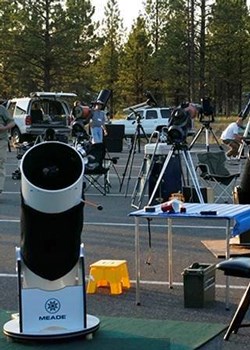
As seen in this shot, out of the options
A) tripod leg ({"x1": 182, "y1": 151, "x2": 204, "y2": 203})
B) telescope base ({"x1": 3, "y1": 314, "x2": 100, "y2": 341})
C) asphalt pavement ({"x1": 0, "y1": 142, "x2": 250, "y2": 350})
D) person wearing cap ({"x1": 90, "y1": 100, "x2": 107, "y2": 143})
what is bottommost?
asphalt pavement ({"x1": 0, "y1": 142, "x2": 250, "y2": 350})

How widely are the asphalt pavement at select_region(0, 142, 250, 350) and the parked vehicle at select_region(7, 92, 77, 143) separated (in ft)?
43.7

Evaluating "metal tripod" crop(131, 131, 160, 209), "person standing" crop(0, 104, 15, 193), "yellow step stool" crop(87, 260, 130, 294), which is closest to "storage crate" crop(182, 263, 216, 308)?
"yellow step stool" crop(87, 260, 130, 294)

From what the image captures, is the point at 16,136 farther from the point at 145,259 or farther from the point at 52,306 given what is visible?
the point at 52,306

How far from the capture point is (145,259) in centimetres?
802

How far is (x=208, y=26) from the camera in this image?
48.7 m

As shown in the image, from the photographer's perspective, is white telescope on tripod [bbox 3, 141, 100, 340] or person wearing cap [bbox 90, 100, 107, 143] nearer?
white telescope on tripod [bbox 3, 141, 100, 340]

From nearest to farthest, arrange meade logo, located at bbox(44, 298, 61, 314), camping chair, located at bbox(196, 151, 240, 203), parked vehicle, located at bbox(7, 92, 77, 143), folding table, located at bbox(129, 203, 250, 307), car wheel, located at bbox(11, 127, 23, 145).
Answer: meade logo, located at bbox(44, 298, 61, 314), folding table, located at bbox(129, 203, 250, 307), camping chair, located at bbox(196, 151, 240, 203), car wheel, located at bbox(11, 127, 23, 145), parked vehicle, located at bbox(7, 92, 77, 143)

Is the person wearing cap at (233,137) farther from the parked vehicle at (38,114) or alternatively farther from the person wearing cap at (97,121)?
the parked vehicle at (38,114)

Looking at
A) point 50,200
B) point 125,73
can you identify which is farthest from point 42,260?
point 125,73

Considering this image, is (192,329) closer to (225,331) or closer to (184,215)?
(225,331)

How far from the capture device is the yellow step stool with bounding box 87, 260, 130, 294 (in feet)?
21.8

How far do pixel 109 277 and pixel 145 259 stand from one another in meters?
1.40

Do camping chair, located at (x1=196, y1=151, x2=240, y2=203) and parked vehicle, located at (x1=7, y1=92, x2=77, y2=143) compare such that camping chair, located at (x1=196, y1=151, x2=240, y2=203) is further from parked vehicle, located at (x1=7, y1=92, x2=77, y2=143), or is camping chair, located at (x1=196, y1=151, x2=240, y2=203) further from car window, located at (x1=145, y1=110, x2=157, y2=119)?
car window, located at (x1=145, y1=110, x2=157, y2=119)

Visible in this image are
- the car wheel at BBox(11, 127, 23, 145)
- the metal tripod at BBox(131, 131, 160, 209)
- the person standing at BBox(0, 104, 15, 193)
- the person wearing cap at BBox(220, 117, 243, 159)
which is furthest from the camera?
the car wheel at BBox(11, 127, 23, 145)
